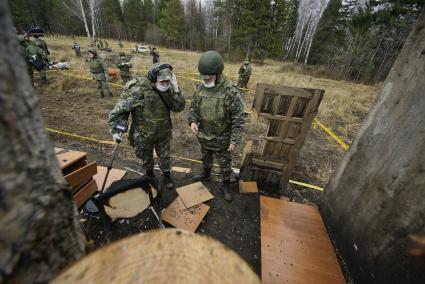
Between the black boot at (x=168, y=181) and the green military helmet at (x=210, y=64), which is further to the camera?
the black boot at (x=168, y=181)

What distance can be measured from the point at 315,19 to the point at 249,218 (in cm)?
3597

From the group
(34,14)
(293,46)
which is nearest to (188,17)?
(293,46)

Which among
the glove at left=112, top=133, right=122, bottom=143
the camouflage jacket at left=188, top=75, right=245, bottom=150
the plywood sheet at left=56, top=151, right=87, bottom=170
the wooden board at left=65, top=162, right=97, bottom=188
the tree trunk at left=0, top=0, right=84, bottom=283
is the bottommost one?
the wooden board at left=65, top=162, right=97, bottom=188

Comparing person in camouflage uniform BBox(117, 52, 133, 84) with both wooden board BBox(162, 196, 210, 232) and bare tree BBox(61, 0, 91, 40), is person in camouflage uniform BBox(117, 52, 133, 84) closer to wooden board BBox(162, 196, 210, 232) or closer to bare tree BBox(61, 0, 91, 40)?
wooden board BBox(162, 196, 210, 232)

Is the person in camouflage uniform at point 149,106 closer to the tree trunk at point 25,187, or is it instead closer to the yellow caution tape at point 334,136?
the tree trunk at point 25,187

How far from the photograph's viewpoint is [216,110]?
9.54ft

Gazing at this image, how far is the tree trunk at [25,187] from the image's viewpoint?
0.47 metres

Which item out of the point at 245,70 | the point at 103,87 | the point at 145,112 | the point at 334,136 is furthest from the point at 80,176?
the point at 245,70

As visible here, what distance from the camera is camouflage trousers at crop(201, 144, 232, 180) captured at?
3301 mm

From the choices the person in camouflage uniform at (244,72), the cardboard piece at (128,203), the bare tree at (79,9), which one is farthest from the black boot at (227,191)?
the bare tree at (79,9)

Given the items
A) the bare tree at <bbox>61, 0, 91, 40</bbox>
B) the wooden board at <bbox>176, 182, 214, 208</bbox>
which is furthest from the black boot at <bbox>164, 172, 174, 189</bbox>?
the bare tree at <bbox>61, 0, 91, 40</bbox>

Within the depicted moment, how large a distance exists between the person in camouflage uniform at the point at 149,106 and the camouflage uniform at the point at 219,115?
0.32 metres

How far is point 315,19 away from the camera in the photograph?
98.5ft

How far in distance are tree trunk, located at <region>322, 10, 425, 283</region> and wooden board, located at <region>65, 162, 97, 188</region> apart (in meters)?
3.12
